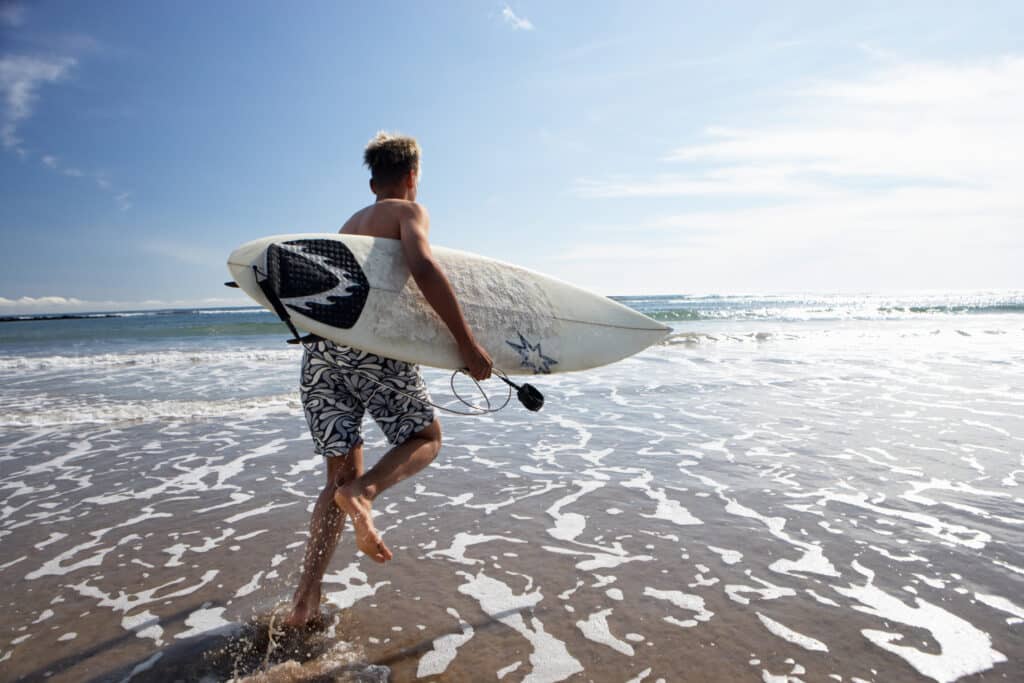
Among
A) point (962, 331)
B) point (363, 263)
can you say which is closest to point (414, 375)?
point (363, 263)

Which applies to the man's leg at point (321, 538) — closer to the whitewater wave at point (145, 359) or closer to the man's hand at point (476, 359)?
the man's hand at point (476, 359)

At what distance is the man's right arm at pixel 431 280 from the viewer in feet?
7.30

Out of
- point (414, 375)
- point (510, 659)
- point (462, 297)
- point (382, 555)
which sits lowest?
point (510, 659)

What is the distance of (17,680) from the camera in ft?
6.88

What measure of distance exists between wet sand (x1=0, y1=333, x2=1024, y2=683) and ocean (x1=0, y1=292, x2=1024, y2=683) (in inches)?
0.6

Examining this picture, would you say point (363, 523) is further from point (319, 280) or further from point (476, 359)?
point (319, 280)

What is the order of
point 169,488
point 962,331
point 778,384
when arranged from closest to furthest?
1. point 169,488
2. point 778,384
3. point 962,331

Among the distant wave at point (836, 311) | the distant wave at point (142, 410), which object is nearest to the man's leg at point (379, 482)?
the distant wave at point (142, 410)

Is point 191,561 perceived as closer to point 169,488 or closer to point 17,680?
point 17,680

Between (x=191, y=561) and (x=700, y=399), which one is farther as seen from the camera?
(x=700, y=399)

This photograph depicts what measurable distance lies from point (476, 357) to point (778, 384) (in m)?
7.23

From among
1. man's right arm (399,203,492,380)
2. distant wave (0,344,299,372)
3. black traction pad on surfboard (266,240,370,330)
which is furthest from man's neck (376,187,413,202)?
distant wave (0,344,299,372)

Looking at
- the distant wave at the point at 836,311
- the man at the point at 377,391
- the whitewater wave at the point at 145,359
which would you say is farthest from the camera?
the distant wave at the point at 836,311

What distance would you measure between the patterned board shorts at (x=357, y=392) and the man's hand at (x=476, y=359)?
0.69ft
